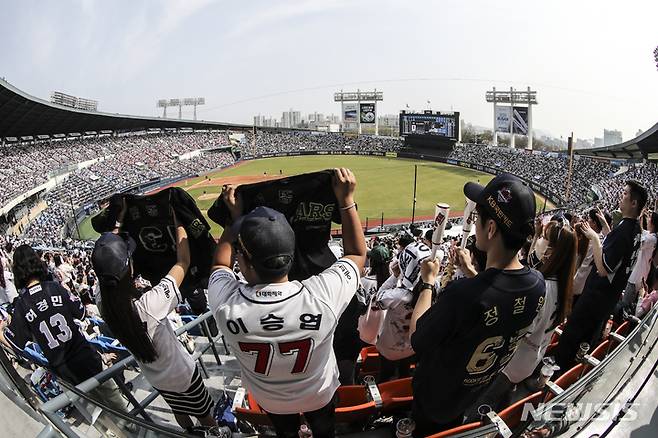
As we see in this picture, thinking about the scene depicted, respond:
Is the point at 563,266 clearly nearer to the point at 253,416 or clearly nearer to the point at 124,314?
the point at 253,416

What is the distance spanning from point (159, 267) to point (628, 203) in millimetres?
4255

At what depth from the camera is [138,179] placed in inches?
1689

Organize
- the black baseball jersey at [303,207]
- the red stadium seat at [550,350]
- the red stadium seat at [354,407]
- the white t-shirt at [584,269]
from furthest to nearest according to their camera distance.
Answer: the white t-shirt at [584,269] → the red stadium seat at [550,350] → the black baseball jersey at [303,207] → the red stadium seat at [354,407]

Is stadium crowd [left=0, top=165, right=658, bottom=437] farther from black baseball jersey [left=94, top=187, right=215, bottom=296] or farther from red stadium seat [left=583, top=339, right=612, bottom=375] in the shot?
red stadium seat [left=583, top=339, right=612, bottom=375]

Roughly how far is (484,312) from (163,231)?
8.97 ft

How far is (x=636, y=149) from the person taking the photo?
38.6 m

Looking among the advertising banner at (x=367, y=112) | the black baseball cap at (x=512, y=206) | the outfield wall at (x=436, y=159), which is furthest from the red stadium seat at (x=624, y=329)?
the advertising banner at (x=367, y=112)

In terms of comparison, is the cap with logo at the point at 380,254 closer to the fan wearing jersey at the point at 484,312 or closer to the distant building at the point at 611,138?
the fan wearing jersey at the point at 484,312

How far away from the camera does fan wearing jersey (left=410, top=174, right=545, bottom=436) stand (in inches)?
82.0

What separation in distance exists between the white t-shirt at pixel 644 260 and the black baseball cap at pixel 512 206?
12.7 ft

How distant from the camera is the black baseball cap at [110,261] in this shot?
7.82ft

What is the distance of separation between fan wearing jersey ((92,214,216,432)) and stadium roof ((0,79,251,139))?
35.8m

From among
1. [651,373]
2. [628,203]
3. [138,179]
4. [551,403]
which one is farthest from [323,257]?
[138,179]

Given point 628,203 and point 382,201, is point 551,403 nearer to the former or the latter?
point 628,203
